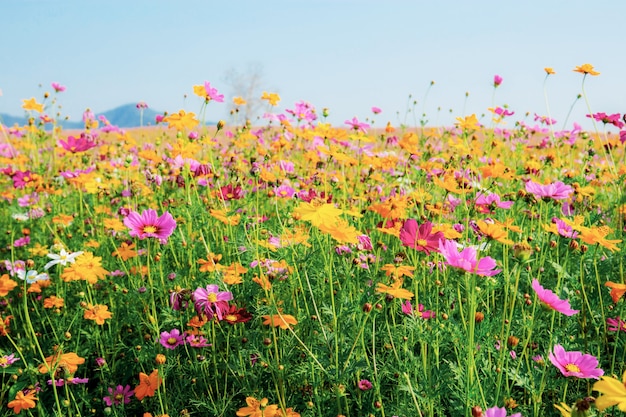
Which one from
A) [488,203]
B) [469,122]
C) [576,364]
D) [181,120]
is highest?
[181,120]

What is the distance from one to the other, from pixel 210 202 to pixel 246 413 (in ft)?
3.88

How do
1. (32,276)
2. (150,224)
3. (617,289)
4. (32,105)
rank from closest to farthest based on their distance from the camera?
1. (617,289)
2. (150,224)
3. (32,276)
4. (32,105)

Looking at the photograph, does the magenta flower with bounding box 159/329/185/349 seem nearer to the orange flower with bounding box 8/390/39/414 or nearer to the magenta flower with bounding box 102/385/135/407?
the magenta flower with bounding box 102/385/135/407

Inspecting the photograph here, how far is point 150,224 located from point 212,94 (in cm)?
72

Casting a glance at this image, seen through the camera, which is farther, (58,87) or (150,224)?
(58,87)

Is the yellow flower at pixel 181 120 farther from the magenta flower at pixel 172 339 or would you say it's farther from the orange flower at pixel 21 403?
the orange flower at pixel 21 403

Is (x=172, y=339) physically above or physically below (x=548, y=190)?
below

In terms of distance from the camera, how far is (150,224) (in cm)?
135

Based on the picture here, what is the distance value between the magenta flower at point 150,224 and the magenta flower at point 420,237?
2.09ft

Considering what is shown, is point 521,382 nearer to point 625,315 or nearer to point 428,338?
point 428,338

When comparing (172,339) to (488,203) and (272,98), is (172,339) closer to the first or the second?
(488,203)

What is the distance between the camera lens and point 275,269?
4.51ft

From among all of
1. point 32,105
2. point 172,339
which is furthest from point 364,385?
point 32,105

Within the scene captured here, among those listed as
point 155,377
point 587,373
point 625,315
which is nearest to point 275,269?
point 155,377
